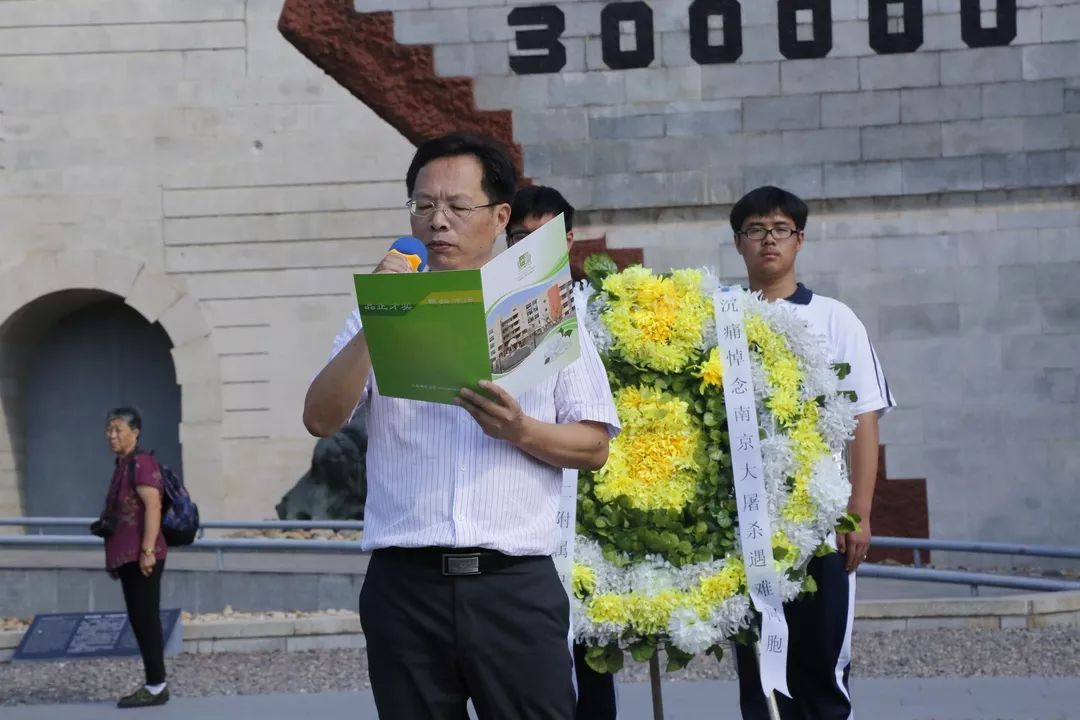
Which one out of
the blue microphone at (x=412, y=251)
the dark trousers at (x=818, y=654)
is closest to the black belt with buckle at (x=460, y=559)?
the blue microphone at (x=412, y=251)

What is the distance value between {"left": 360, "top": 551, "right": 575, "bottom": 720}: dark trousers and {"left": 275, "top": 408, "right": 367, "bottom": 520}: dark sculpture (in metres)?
8.93

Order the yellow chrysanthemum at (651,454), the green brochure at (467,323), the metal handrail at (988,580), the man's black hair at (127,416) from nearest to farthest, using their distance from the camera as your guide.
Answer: the green brochure at (467,323), the yellow chrysanthemum at (651,454), the man's black hair at (127,416), the metal handrail at (988,580)

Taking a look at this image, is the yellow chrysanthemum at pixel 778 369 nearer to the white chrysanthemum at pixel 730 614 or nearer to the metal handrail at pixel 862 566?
the white chrysanthemum at pixel 730 614

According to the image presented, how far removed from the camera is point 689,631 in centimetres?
433

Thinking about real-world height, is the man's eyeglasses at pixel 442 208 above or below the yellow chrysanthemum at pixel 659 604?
above

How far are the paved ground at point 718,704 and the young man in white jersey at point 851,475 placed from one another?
2.20m

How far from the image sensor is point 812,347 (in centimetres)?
457

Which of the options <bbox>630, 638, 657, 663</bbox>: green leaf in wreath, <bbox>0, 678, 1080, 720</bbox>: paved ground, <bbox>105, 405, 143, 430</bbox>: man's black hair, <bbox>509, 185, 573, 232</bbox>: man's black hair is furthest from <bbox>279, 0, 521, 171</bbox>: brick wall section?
<bbox>630, 638, 657, 663</bbox>: green leaf in wreath

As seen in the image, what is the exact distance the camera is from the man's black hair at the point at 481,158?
3.24 m

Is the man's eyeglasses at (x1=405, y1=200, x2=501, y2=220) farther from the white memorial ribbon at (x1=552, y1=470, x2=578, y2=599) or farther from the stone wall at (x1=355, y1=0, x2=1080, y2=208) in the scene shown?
the stone wall at (x1=355, y1=0, x2=1080, y2=208)

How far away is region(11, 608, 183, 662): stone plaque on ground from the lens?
9016 millimetres

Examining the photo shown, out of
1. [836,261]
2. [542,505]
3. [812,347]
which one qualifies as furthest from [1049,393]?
[542,505]

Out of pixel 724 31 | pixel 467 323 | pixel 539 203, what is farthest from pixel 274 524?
pixel 467 323

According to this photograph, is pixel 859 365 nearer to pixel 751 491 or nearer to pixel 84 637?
pixel 751 491
